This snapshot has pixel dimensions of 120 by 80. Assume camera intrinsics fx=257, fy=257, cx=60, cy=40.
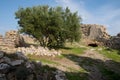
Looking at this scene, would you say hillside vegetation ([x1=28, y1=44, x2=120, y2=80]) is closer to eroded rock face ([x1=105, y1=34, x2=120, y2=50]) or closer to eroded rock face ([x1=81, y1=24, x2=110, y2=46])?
eroded rock face ([x1=105, y1=34, x2=120, y2=50])

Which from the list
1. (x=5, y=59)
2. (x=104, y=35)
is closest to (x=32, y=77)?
(x=5, y=59)

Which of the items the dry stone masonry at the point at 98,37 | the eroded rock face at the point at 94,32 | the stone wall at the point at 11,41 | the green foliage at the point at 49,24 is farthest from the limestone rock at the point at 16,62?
the eroded rock face at the point at 94,32

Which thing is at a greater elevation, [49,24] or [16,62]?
[49,24]

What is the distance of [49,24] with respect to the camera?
108 feet

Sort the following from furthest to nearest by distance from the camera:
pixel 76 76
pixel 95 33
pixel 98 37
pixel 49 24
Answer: pixel 95 33 → pixel 98 37 → pixel 49 24 → pixel 76 76

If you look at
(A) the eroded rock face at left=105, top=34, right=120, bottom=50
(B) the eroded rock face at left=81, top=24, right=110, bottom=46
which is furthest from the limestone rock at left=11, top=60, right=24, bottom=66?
(B) the eroded rock face at left=81, top=24, right=110, bottom=46

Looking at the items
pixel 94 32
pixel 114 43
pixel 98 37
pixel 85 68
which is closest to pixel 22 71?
pixel 85 68

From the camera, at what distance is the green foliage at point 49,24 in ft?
107

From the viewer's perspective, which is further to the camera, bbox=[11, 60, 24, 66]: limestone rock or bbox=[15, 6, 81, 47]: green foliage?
bbox=[15, 6, 81, 47]: green foliage

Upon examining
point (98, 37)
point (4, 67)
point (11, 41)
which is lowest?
point (4, 67)

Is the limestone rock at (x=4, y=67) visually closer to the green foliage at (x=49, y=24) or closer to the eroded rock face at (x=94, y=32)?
the green foliage at (x=49, y=24)

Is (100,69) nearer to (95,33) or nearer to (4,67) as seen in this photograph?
(4,67)

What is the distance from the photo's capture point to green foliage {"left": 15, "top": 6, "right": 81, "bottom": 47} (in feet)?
107

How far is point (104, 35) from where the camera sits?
161ft
